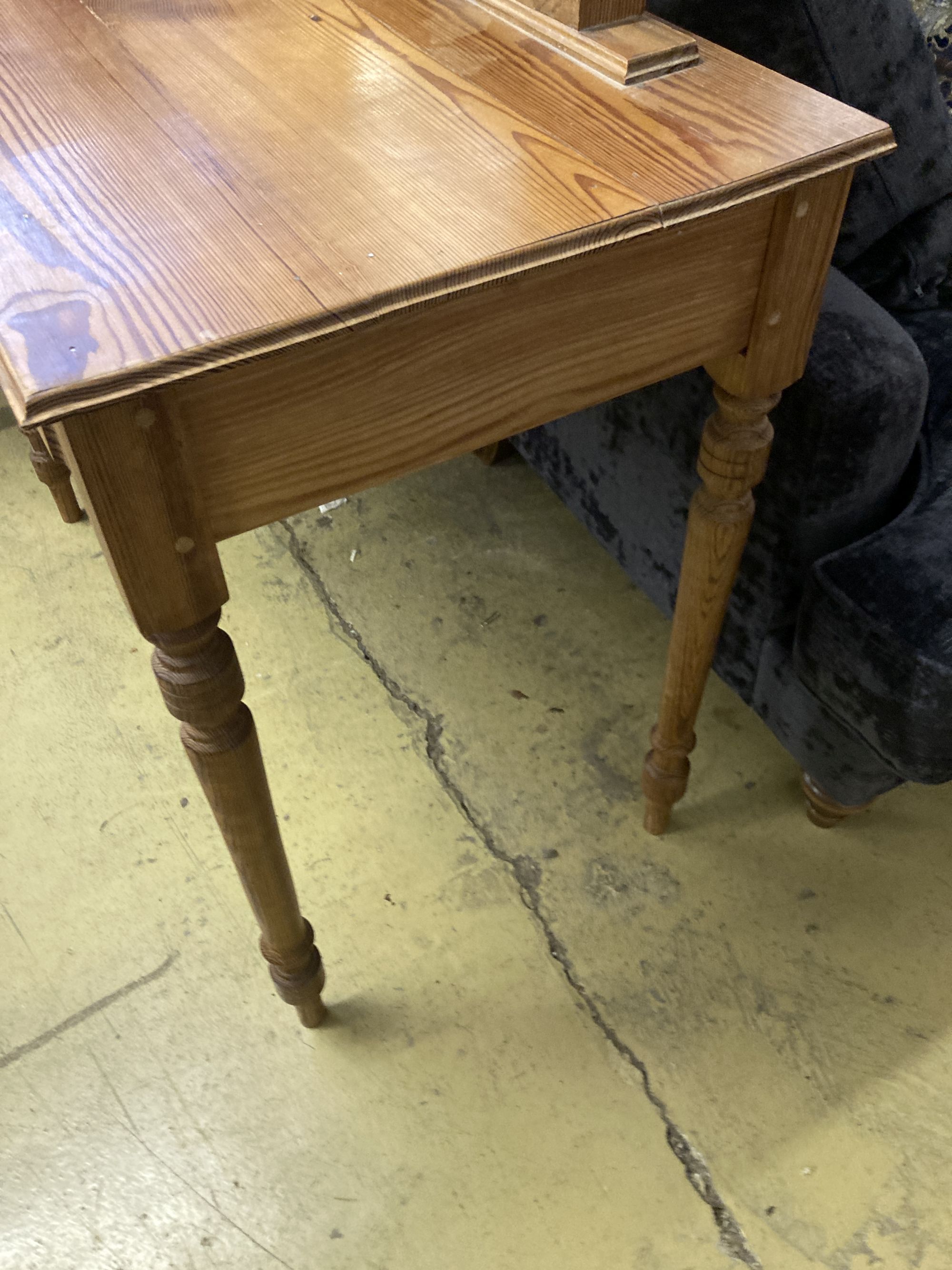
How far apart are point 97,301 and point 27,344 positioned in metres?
0.05

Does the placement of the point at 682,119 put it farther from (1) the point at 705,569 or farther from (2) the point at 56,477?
(2) the point at 56,477

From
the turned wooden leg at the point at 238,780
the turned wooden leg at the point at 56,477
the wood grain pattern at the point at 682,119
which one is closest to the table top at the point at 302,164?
the wood grain pattern at the point at 682,119

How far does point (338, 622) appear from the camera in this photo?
1.46 metres

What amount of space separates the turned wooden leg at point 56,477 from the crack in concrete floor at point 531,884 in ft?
1.00

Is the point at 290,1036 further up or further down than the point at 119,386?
further down

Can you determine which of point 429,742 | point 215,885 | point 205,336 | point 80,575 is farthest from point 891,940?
point 80,575

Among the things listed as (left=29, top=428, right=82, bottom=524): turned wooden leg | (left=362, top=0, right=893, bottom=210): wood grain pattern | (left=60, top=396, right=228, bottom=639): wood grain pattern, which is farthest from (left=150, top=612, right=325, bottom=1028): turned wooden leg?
(left=29, top=428, right=82, bottom=524): turned wooden leg

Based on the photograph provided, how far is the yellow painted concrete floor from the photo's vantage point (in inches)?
37.5

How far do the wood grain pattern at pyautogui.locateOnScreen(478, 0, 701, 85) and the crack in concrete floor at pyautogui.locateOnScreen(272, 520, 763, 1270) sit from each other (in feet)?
2.62

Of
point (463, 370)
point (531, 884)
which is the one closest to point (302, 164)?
point (463, 370)

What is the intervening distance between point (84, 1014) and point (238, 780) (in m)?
0.47

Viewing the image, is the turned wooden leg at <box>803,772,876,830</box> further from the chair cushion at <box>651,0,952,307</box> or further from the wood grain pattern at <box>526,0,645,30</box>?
the wood grain pattern at <box>526,0,645,30</box>

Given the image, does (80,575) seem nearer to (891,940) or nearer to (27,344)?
(27,344)

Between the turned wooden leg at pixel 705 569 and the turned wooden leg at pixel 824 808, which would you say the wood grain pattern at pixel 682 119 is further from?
the turned wooden leg at pixel 824 808
